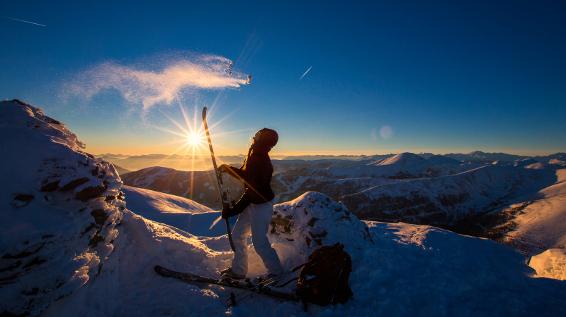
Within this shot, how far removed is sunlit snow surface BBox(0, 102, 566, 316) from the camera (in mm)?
5129

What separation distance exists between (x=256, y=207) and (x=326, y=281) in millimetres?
2391

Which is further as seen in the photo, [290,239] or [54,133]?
[290,239]

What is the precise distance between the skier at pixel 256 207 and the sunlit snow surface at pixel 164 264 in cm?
85

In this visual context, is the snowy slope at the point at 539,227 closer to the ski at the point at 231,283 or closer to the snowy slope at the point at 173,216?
the snowy slope at the point at 173,216

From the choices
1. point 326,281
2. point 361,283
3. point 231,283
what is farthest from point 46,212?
point 361,283

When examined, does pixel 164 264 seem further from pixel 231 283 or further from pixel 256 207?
pixel 256 207

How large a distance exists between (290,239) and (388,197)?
603 ft

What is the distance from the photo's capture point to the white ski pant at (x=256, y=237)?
736cm

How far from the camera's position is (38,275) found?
16.3ft

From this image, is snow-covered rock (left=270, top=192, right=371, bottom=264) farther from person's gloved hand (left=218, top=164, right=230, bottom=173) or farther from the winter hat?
the winter hat

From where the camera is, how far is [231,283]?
6.99 meters

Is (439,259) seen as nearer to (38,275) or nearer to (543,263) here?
(543,263)

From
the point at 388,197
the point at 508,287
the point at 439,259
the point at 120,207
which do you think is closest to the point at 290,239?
the point at 439,259

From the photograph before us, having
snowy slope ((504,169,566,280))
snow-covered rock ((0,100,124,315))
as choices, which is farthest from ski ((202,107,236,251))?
snowy slope ((504,169,566,280))
